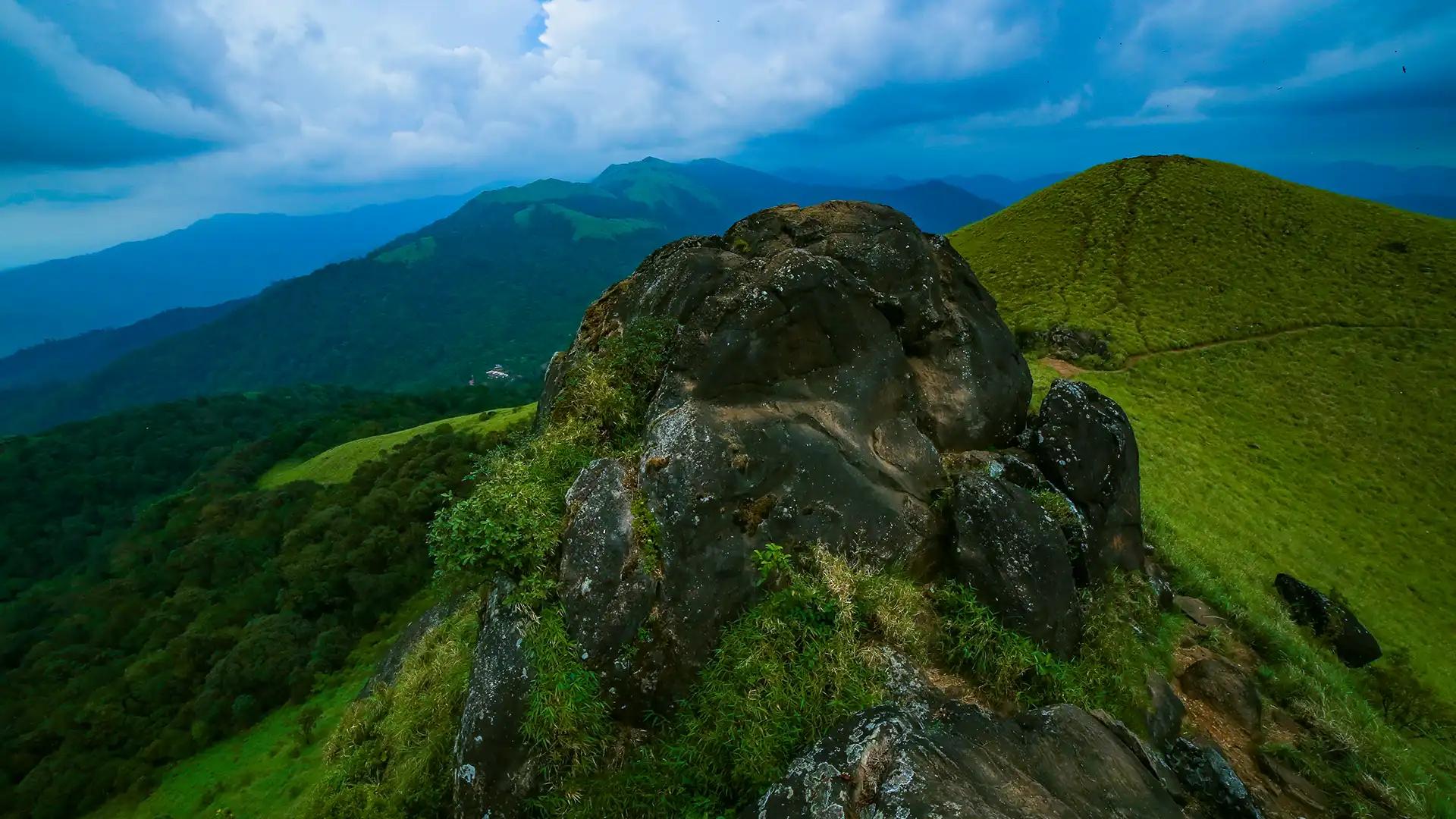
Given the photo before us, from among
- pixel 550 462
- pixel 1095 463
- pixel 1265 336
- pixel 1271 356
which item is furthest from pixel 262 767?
pixel 1265 336

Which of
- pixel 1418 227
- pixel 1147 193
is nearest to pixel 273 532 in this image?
pixel 1147 193

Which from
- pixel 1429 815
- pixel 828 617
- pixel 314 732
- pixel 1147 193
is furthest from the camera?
pixel 1147 193

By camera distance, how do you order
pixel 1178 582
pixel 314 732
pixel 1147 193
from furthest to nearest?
pixel 1147 193
pixel 314 732
pixel 1178 582

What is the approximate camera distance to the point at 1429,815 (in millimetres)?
10609

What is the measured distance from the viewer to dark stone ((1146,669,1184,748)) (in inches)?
444

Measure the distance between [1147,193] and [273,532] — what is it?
104557mm

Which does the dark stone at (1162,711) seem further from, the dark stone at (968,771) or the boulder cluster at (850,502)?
the dark stone at (968,771)

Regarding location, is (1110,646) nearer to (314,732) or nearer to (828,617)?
(828,617)

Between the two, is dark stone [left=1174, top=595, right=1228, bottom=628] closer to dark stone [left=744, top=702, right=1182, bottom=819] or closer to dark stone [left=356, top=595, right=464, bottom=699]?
dark stone [left=744, top=702, right=1182, bottom=819]

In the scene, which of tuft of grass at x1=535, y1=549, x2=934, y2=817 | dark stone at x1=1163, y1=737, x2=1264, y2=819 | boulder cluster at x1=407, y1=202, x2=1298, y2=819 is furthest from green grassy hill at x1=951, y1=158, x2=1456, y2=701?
tuft of grass at x1=535, y1=549, x2=934, y2=817

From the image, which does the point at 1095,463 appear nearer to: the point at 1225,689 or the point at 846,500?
the point at 1225,689

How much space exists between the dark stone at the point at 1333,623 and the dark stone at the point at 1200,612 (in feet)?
21.0

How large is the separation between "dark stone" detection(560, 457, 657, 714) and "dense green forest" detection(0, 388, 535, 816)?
103 feet

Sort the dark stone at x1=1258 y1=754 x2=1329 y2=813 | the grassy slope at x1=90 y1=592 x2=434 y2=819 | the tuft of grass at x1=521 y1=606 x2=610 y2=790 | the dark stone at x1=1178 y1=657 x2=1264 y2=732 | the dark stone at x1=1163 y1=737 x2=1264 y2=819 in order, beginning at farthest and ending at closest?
the grassy slope at x1=90 y1=592 x2=434 y2=819 < the dark stone at x1=1178 y1=657 x2=1264 y2=732 < the dark stone at x1=1258 y1=754 x2=1329 y2=813 < the dark stone at x1=1163 y1=737 x2=1264 y2=819 < the tuft of grass at x1=521 y1=606 x2=610 y2=790
